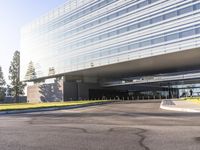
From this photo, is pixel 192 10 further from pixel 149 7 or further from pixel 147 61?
pixel 147 61

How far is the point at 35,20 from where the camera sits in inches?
3652

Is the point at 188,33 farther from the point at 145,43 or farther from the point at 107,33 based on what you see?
the point at 107,33

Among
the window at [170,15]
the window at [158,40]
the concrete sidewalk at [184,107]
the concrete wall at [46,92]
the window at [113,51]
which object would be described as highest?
the window at [170,15]

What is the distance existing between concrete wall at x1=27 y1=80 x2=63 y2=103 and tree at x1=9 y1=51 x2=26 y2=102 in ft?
11.2

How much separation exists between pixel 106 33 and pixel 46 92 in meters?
32.5

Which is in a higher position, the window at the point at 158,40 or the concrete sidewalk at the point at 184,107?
the window at the point at 158,40

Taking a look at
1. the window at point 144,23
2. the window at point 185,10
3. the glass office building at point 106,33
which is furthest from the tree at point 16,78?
the window at point 185,10

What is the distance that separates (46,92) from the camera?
87.1 m

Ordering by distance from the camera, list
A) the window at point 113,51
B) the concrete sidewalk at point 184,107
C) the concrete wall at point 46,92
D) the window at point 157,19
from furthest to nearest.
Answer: the concrete wall at point 46,92 → the window at point 113,51 → the window at point 157,19 → the concrete sidewalk at point 184,107

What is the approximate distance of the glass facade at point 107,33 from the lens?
49037 mm

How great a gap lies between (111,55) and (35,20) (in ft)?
135

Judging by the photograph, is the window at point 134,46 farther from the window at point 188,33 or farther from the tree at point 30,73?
the tree at point 30,73

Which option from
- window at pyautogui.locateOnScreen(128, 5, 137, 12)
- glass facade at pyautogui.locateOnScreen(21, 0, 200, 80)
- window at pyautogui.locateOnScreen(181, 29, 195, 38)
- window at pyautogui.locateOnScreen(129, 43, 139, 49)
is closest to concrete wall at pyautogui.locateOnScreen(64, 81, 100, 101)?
glass facade at pyautogui.locateOnScreen(21, 0, 200, 80)

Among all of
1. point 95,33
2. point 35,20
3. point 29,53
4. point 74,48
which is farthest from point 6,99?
point 95,33
